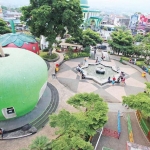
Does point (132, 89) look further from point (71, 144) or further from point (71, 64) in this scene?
point (71, 144)

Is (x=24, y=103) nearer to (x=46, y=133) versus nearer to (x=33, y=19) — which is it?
(x=46, y=133)

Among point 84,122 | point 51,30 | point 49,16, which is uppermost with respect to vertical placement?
point 49,16

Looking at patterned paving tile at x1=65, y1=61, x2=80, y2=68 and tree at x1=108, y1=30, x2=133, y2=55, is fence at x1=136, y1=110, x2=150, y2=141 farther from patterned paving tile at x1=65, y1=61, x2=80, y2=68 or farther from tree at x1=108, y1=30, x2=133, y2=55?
tree at x1=108, y1=30, x2=133, y2=55

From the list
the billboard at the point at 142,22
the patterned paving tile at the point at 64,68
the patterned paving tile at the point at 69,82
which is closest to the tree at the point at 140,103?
the patterned paving tile at the point at 69,82

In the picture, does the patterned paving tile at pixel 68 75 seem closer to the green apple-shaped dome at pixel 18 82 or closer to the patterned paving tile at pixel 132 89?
the patterned paving tile at pixel 132 89

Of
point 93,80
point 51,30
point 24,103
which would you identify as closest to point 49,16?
point 51,30

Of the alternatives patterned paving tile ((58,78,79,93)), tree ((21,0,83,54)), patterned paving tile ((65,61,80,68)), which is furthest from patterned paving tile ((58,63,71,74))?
tree ((21,0,83,54))
